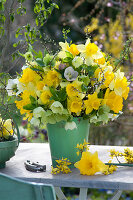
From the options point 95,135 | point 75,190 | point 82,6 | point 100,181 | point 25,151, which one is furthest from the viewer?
point 82,6

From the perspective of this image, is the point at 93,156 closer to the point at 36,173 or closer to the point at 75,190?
the point at 36,173

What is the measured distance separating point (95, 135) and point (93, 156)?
2.38 metres

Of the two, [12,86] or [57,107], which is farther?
[12,86]

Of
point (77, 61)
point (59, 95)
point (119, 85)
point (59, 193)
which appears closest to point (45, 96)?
point (59, 95)

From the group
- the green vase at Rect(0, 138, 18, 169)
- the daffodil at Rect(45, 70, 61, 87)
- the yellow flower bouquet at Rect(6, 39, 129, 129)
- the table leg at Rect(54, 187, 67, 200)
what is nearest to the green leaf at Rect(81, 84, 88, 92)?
the yellow flower bouquet at Rect(6, 39, 129, 129)

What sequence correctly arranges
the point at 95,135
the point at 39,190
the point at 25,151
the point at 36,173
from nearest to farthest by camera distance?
1. the point at 39,190
2. the point at 36,173
3. the point at 25,151
4. the point at 95,135

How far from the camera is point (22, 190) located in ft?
2.48

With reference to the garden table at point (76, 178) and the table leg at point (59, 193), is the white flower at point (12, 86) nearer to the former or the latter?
the garden table at point (76, 178)

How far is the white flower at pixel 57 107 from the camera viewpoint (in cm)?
120

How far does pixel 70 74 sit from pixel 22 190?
585 millimetres

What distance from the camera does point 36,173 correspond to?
4.11 feet

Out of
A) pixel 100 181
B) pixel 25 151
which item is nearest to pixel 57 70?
pixel 100 181

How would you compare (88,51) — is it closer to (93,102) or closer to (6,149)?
(93,102)

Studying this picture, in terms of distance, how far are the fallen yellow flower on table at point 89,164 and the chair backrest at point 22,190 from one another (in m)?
0.48
